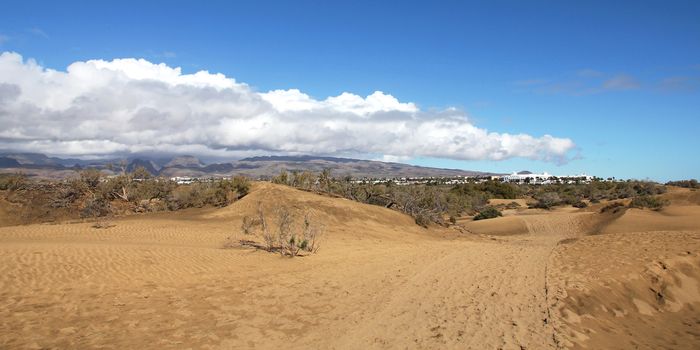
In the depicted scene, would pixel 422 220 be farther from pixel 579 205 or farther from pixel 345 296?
pixel 579 205

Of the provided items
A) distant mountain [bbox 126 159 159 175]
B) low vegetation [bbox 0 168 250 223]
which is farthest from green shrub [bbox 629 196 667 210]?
distant mountain [bbox 126 159 159 175]

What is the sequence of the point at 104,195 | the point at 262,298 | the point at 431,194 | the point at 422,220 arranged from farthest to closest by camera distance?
the point at 431,194
the point at 104,195
the point at 422,220
the point at 262,298

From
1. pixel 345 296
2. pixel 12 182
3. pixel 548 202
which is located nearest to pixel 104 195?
pixel 12 182

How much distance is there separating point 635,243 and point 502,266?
5.89 metres

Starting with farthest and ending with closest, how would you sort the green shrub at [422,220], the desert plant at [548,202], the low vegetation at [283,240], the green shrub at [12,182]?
the desert plant at [548,202] → the green shrub at [12,182] → the green shrub at [422,220] → the low vegetation at [283,240]

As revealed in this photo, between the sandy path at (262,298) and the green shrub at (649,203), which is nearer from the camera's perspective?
the sandy path at (262,298)

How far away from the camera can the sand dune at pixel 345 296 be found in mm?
8070

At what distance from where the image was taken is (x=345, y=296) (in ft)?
36.3

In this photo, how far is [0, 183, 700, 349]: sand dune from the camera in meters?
8.07

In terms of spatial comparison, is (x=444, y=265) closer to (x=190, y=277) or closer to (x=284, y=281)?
(x=284, y=281)

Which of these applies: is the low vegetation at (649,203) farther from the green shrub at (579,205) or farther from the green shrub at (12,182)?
the green shrub at (12,182)

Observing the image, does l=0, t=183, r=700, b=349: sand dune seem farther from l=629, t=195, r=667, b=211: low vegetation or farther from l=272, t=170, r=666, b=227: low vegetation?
l=629, t=195, r=667, b=211: low vegetation

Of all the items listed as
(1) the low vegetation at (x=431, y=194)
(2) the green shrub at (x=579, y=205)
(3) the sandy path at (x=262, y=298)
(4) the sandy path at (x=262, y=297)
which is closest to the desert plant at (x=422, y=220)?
(1) the low vegetation at (x=431, y=194)

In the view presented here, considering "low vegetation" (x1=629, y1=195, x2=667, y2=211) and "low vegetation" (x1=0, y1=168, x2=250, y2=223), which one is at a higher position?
"low vegetation" (x1=629, y1=195, x2=667, y2=211)
